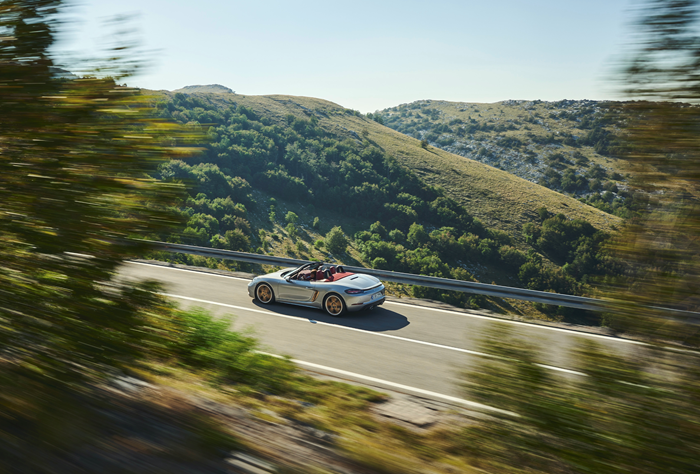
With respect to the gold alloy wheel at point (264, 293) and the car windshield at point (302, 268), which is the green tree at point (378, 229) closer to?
the car windshield at point (302, 268)

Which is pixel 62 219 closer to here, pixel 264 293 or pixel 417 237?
pixel 264 293

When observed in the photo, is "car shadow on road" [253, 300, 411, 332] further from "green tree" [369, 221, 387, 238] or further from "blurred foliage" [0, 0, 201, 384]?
"green tree" [369, 221, 387, 238]

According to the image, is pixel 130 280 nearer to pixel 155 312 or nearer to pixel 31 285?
pixel 155 312

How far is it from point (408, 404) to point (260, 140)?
67639 millimetres

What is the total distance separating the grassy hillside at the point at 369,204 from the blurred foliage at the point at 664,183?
2456 centimetres

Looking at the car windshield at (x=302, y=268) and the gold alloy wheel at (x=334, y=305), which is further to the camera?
the car windshield at (x=302, y=268)

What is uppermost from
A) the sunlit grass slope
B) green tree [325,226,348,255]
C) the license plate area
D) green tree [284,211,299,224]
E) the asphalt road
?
the sunlit grass slope

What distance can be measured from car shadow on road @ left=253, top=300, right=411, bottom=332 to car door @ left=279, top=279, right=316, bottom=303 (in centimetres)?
27

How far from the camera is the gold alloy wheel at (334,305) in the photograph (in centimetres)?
941

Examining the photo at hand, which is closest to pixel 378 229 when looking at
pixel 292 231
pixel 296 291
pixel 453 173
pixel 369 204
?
pixel 369 204

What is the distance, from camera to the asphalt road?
5797mm

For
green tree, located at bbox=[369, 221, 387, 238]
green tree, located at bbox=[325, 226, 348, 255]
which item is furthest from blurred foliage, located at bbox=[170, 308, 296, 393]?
green tree, located at bbox=[369, 221, 387, 238]

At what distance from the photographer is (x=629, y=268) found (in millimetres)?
2766

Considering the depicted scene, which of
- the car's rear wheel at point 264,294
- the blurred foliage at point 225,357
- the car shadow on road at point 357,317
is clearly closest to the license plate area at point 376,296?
the car shadow on road at point 357,317
